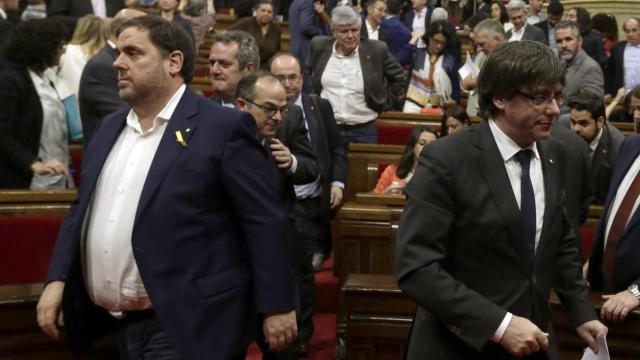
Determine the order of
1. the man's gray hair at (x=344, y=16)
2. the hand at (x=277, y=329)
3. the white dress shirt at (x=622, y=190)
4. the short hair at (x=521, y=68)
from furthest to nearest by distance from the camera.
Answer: the man's gray hair at (x=344, y=16) < the white dress shirt at (x=622, y=190) < the hand at (x=277, y=329) < the short hair at (x=521, y=68)

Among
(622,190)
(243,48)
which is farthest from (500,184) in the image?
(243,48)

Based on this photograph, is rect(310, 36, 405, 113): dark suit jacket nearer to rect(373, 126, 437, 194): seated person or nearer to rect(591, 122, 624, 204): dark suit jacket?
rect(373, 126, 437, 194): seated person

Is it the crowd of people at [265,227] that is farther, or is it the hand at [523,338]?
the crowd of people at [265,227]

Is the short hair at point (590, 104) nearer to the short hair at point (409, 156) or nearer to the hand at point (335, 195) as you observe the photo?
the short hair at point (409, 156)

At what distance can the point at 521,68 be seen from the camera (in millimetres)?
2387

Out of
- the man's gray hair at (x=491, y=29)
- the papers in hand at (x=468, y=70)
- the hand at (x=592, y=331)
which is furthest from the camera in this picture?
the papers in hand at (x=468, y=70)

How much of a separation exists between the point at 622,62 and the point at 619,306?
271 inches

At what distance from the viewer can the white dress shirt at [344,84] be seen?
22.9 ft

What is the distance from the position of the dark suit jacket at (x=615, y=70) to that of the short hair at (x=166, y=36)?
298 inches

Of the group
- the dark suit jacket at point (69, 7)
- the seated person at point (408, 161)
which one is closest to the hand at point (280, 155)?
the seated person at point (408, 161)

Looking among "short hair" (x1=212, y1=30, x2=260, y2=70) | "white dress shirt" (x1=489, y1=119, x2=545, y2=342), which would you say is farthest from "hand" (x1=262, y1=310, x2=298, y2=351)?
"short hair" (x1=212, y1=30, x2=260, y2=70)

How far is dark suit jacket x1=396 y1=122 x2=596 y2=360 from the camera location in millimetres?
2354

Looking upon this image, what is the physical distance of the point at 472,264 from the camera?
2428 mm

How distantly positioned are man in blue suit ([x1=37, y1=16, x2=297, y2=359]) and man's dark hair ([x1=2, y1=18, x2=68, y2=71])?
237 cm
